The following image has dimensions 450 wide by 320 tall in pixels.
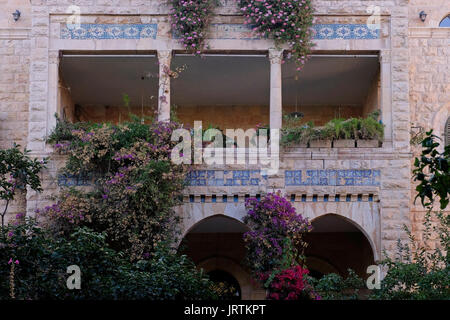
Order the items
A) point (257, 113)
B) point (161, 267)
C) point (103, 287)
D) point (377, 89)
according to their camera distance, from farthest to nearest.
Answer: point (257, 113) < point (377, 89) < point (161, 267) < point (103, 287)

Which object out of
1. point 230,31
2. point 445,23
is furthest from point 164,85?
point 445,23

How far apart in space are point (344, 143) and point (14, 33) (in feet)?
26.3

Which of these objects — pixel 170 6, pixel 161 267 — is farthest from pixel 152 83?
pixel 161 267

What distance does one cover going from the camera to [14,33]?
808 inches

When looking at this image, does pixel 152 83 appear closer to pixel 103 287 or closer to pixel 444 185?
pixel 103 287

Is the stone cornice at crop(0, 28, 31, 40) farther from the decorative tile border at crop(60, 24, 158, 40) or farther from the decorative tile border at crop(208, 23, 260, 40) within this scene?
the decorative tile border at crop(208, 23, 260, 40)

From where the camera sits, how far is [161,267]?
47.5 feet

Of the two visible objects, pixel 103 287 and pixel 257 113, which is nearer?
pixel 103 287

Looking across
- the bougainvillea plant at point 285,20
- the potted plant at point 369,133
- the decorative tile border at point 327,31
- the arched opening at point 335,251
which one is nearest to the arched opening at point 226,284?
the arched opening at point 335,251

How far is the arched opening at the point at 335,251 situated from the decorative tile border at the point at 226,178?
13.5ft

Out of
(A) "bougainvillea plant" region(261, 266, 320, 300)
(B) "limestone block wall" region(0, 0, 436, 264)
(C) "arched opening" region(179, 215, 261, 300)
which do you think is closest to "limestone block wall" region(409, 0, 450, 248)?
(B) "limestone block wall" region(0, 0, 436, 264)

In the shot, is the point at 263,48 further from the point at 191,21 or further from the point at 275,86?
the point at 191,21

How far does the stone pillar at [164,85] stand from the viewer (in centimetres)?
1873

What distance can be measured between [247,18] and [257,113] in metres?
4.55
